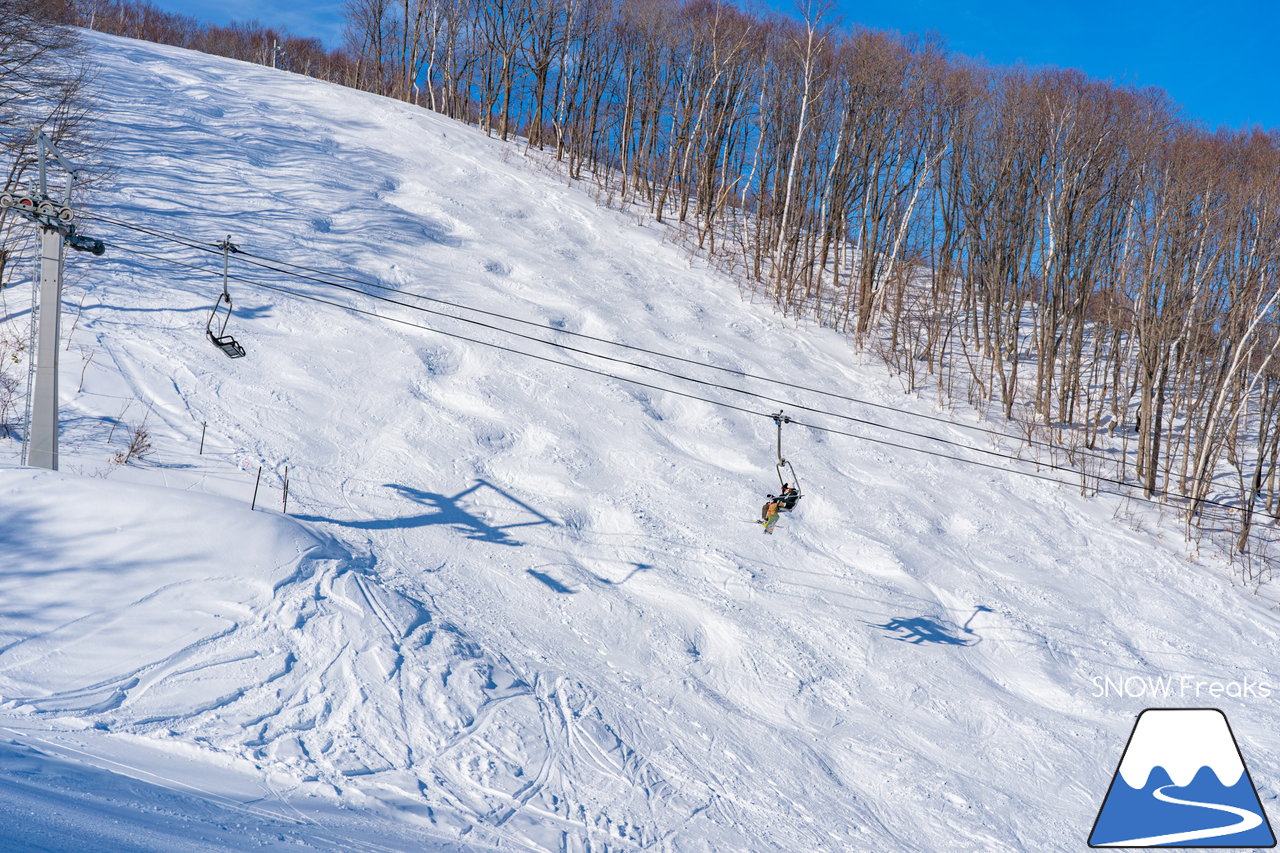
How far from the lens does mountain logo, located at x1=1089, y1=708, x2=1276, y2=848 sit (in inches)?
336

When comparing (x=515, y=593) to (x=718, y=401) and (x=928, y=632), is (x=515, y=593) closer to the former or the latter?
(x=928, y=632)

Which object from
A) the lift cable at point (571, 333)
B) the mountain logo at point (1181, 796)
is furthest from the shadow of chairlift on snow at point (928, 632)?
the lift cable at point (571, 333)

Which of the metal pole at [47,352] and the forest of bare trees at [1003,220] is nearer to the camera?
the metal pole at [47,352]

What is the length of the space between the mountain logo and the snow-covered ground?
0.25 m

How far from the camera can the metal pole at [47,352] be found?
859 cm

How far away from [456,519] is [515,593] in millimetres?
1751

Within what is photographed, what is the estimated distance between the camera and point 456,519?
11367 millimetres

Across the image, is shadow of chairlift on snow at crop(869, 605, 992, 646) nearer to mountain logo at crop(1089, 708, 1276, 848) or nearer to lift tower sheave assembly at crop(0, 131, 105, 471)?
mountain logo at crop(1089, 708, 1276, 848)

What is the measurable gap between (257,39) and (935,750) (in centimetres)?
6281

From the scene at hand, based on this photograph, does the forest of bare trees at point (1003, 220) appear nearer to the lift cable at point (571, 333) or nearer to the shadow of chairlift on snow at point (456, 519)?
the lift cable at point (571, 333)

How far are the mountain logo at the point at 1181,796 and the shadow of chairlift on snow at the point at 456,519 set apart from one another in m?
7.94

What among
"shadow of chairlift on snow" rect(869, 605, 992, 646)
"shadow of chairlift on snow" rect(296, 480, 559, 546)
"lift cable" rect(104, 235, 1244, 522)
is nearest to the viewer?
"shadow of chairlift on snow" rect(296, 480, 559, 546)

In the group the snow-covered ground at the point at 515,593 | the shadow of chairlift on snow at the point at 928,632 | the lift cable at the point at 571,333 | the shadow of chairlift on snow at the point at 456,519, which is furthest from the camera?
the lift cable at the point at 571,333

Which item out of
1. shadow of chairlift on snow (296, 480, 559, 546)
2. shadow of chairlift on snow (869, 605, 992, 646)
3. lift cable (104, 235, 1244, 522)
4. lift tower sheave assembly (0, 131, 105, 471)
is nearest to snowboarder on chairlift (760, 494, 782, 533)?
shadow of chairlift on snow (869, 605, 992, 646)
